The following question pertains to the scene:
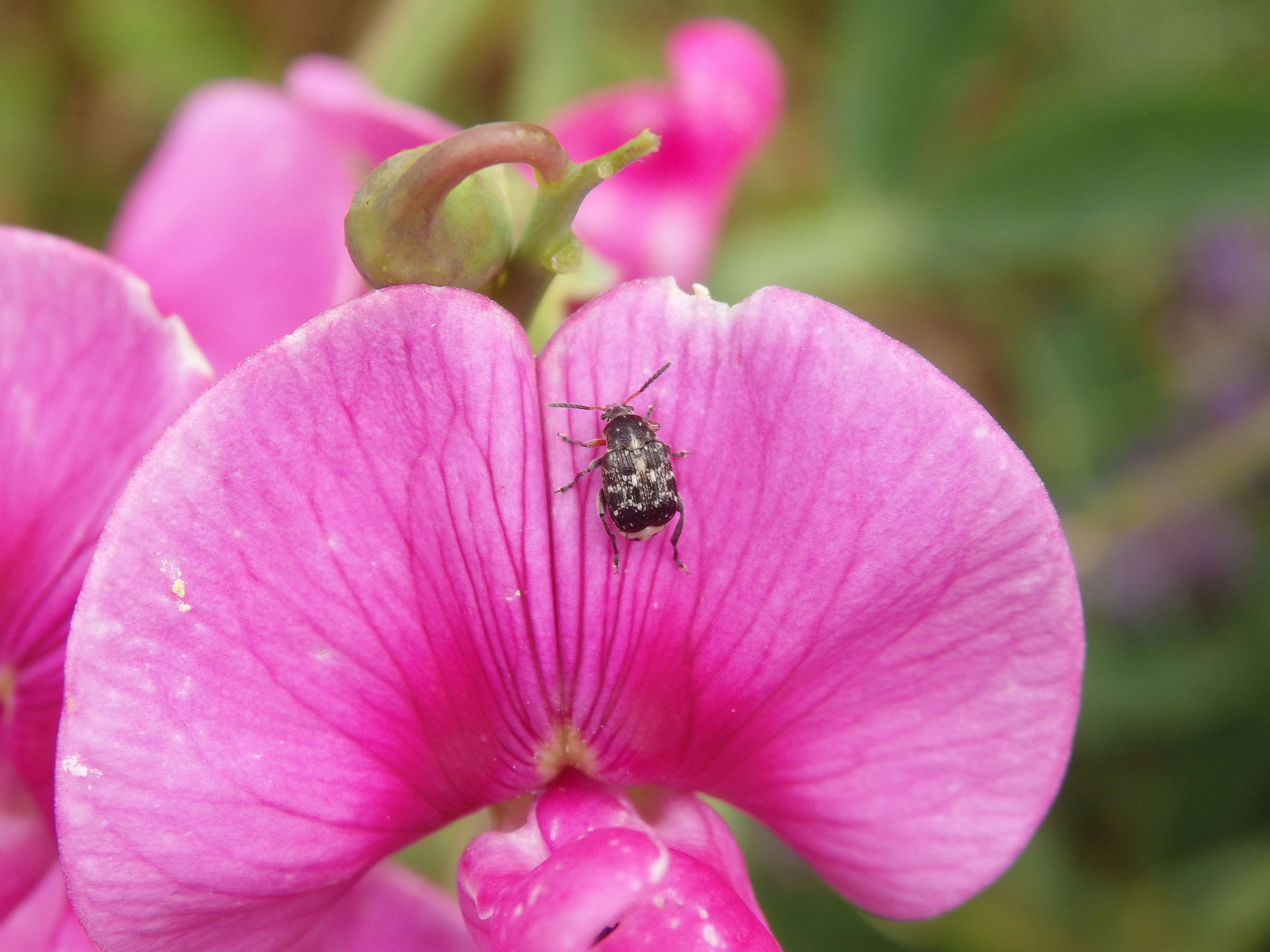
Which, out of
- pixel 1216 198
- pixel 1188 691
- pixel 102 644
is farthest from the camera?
pixel 1188 691

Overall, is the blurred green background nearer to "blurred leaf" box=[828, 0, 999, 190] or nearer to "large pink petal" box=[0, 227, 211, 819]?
"blurred leaf" box=[828, 0, 999, 190]

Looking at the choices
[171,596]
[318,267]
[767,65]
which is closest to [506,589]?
[171,596]

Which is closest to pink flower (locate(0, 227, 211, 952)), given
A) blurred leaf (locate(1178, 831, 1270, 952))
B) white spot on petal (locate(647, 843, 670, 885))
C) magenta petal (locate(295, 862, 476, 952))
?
magenta petal (locate(295, 862, 476, 952))

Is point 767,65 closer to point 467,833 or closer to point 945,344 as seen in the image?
point 467,833

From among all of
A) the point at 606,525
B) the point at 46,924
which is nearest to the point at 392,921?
the point at 46,924

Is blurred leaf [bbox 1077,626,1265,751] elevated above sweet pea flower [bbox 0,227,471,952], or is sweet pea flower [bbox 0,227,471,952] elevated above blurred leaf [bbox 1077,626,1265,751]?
sweet pea flower [bbox 0,227,471,952]

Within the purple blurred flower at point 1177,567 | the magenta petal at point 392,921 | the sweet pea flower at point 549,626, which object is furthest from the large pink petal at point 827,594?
the purple blurred flower at point 1177,567
